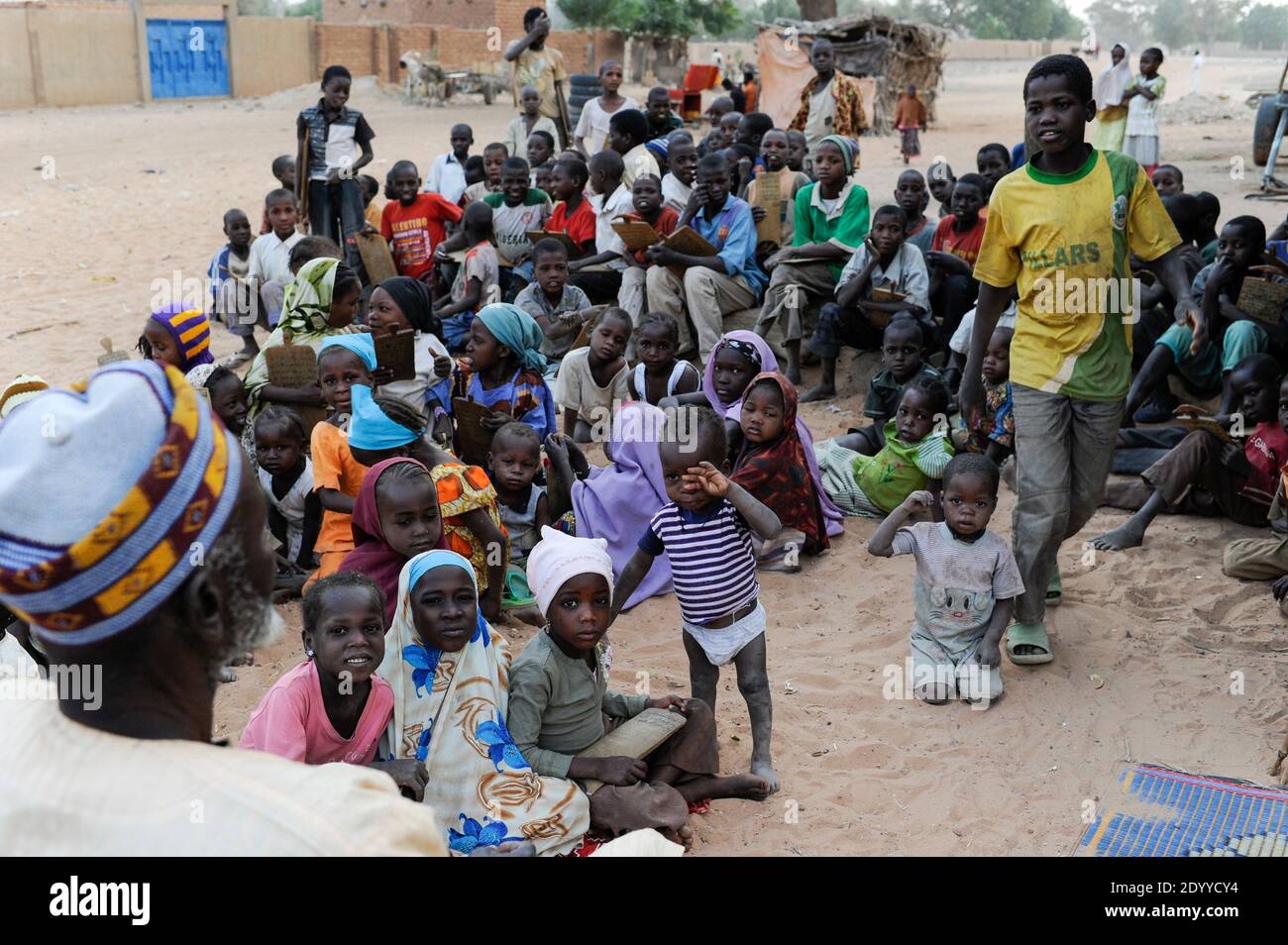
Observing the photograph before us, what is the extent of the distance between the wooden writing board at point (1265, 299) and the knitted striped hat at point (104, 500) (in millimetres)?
5988

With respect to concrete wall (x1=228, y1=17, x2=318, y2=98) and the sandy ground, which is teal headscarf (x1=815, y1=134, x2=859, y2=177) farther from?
concrete wall (x1=228, y1=17, x2=318, y2=98)

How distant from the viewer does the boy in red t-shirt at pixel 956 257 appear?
7.37 m

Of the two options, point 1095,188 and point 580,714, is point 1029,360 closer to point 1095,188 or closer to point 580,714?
point 1095,188

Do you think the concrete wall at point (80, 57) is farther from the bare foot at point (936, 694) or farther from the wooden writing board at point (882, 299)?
the bare foot at point (936, 694)

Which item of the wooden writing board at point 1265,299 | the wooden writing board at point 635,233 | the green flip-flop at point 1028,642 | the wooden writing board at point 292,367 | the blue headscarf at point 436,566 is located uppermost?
the wooden writing board at point 635,233

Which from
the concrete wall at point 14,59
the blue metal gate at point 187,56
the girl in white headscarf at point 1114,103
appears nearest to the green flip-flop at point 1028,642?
the girl in white headscarf at point 1114,103

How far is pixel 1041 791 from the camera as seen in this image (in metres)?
3.83

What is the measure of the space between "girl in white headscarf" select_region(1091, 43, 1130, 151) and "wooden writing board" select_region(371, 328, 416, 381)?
960 cm

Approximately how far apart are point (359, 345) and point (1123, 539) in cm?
367

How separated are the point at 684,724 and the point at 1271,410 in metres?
3.41

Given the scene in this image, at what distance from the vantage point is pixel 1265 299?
6066mm

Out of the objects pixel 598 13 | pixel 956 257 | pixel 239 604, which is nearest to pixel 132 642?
pixel 239 604

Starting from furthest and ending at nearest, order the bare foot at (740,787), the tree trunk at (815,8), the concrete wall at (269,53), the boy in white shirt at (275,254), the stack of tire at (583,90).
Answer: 1. the concrete wall at (269,53)
2. the tree trunk at (815,8)
3. the stack of tire at (583,90)
4. the boy in white shirt at (275,254)
5. the bare foot at (740,787)
